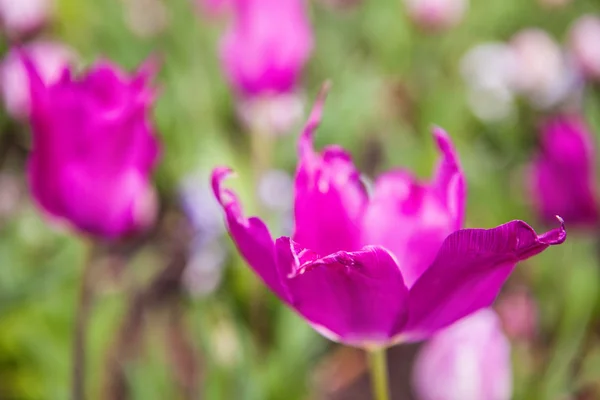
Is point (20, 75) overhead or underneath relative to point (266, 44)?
underneath

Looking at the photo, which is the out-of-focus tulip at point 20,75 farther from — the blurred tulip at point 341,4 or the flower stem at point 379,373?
the flower stem at point 379,373

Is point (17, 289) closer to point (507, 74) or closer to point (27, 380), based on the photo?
point (27, 380)

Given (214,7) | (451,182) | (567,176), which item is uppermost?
(451,182)

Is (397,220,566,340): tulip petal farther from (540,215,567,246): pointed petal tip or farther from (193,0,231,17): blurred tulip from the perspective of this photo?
(193,0,231,17): blurred tulip

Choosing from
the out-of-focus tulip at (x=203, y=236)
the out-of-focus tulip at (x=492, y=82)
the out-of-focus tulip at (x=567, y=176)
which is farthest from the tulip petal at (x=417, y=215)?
the out-of-focus tulip at (x=492, y=82)

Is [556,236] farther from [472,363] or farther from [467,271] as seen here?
[472,363]

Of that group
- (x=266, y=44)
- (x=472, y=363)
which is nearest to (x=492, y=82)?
(x=266, y=44)

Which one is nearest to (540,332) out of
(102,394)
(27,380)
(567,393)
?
(567,393)
